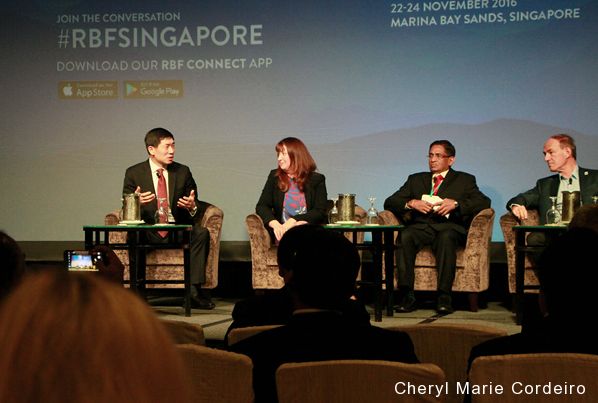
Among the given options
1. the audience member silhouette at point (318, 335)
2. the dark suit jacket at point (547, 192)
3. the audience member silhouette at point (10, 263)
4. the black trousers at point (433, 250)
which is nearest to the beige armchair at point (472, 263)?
the black trousers at point (433, 250)

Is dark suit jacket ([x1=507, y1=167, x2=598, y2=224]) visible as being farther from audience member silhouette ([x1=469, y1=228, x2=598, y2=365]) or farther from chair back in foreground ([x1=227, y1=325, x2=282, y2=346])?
chair back in foreground ([x1=227, y1=325, x2=282, y2=346])

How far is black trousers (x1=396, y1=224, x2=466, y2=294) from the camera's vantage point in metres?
6.22

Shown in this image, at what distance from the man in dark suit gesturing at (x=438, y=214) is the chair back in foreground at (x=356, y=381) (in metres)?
4.66

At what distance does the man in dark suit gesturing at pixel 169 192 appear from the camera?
6535mm

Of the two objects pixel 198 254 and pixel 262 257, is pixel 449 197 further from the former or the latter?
pixel 198 254

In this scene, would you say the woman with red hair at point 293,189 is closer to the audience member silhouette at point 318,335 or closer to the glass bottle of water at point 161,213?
the glass bottle of water at point 161,213

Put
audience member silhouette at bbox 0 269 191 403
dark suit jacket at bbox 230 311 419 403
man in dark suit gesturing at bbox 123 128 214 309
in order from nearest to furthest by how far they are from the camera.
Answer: audience member silhouette at bbox 0 269 191 403 → dark suit jacket at bbox 230 311 419 403 → man in dark suit gesturing at bbox 123 128 214 309

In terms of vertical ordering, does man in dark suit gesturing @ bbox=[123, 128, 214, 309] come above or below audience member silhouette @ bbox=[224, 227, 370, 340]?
above

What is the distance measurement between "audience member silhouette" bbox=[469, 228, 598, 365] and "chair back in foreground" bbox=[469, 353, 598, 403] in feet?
1.02

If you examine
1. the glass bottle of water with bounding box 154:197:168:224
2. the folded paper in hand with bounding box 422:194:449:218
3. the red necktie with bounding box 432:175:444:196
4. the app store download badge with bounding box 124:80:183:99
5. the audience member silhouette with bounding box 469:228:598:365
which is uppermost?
the app store download badge with bounding box 124:80:183:99

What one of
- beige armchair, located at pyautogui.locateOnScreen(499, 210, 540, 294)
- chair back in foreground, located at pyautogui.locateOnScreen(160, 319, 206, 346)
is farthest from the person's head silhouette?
beige armchair, located at pyautogui.locateOnScreen(499, 210, 540, 294)

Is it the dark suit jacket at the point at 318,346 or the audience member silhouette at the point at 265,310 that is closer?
the dark suit jacket at the point at 318,346

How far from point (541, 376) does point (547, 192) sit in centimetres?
487

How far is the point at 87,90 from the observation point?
7.83 metres
